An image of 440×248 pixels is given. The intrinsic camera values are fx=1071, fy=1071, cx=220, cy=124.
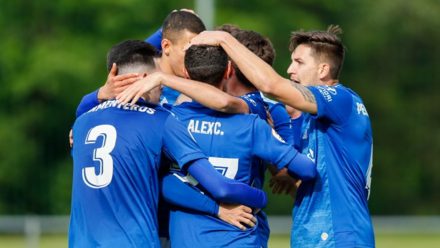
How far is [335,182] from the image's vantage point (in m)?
6.98

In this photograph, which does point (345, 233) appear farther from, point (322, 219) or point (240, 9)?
point (240, 9)

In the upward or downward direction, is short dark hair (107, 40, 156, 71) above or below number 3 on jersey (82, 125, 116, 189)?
above

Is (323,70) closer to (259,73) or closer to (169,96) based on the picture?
(259,73)

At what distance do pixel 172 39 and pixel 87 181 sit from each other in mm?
1868

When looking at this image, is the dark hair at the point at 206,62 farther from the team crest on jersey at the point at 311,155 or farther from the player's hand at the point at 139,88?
the team crest on jersey at the point at 311,155

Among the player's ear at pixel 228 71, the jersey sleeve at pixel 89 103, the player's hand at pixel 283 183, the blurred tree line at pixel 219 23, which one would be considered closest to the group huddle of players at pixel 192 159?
the player's ear at pixel 228 71

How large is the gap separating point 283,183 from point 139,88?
137 centimetres

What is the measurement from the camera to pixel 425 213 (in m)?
37.2

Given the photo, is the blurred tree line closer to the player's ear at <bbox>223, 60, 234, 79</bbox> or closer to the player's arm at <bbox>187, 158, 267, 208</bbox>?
the player's ear at <bbox>223, 60, 234, 79</bbox>

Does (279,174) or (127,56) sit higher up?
(127,56)

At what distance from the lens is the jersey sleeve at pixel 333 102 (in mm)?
6891

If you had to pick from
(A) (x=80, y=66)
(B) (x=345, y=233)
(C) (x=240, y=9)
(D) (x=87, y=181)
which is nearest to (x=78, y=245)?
(D) (x=87, y=181)

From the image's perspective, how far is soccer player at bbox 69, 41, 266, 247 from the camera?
6309 mm

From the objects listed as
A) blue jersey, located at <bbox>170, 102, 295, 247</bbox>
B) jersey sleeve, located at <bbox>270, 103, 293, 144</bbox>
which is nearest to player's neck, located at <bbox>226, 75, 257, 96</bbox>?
jersey sleeve, located at <bbox>270, 103, 293, 144</bbox>
